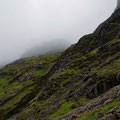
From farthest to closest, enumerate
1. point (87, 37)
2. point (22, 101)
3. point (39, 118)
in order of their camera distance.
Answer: point (87, 37) → point (22, 101) → point (39, 118)

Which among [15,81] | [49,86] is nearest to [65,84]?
[49,86]

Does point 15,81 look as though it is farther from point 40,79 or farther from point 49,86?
point 49,86

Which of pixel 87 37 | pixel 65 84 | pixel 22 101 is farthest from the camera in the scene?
pixel 87 37

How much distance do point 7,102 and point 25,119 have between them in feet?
148

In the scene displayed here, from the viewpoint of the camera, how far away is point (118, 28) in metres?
96.1

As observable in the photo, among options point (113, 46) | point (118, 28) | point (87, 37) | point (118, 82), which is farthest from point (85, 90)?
A: point (87, 37)

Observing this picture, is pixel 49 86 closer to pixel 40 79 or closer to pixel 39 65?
pixel 40 79

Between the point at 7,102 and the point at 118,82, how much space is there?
8500 cm

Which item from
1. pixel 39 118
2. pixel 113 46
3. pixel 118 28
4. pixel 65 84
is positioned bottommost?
pixel 39 118

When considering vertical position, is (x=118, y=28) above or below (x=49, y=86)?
above

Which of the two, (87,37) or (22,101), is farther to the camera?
(87,37)

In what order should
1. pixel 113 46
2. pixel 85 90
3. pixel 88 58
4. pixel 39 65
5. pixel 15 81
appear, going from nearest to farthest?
pixel 85 90
pixel 113 46
pixel 88 58
pixel 15 81
pixel 39 65

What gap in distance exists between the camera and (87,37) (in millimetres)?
114625

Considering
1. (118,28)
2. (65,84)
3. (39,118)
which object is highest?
(118,28)
